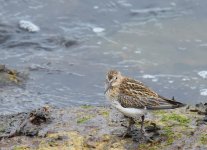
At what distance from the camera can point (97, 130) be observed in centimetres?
753

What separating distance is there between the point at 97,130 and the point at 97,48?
5666 mm

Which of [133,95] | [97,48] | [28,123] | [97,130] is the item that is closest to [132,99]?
[133,95]

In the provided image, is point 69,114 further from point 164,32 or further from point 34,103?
point 164,32

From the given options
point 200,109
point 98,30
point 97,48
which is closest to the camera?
point 200,109

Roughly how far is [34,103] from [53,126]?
7.98 feet

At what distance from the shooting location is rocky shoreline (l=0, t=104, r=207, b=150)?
23.4ft

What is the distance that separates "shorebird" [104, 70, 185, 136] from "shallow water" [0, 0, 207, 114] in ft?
8.88

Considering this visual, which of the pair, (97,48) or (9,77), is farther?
(97,48)

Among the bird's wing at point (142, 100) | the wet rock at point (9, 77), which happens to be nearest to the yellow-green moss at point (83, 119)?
the bird's wing at point (142, 100)

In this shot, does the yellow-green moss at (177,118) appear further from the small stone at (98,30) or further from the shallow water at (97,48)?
the small stone at (98,30)

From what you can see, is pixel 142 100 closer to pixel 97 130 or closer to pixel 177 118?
pixel 97 130

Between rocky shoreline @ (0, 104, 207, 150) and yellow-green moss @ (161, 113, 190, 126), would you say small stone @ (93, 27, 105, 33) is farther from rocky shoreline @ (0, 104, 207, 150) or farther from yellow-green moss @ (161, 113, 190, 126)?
yellow-green moss @ (161, 113, 190, 126)

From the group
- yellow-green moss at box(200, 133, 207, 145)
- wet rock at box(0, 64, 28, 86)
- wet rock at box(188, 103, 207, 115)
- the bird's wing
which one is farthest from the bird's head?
wet rock at box(0, 64, 28, 86)

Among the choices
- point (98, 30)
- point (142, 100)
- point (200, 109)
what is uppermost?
point (98, 30)
